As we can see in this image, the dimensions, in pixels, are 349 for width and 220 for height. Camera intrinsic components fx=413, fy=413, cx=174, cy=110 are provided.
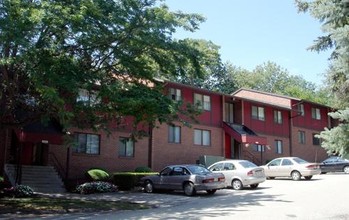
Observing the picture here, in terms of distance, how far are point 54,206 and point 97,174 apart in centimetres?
849

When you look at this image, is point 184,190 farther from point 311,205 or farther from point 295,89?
point 295,89

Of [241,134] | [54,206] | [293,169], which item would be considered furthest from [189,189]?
[241,134]

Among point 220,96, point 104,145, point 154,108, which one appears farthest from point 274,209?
point 220,96

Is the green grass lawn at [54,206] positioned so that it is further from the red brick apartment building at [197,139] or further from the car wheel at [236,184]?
the car wheel at [236,184]

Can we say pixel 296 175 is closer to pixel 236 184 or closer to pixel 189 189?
pixel 236 184

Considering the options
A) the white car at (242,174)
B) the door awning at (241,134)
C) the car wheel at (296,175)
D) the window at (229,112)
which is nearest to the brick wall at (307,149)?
the door awning at (241,134)

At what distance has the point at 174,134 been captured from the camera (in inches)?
1252

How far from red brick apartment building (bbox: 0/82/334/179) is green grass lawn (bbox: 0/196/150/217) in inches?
119

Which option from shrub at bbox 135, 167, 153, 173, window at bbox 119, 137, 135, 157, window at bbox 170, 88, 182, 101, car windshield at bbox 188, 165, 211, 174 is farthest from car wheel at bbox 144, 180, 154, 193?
window at bbox 170, 88, 182, 101

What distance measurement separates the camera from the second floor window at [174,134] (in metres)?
31.4

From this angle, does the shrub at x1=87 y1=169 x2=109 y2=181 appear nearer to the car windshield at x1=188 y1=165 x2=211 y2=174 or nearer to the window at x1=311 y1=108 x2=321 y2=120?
the car windshield at x1=188 y1=165 x2=211 y2=174

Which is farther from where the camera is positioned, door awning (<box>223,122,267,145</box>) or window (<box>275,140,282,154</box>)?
window (<box>275,140,282,154</box>)

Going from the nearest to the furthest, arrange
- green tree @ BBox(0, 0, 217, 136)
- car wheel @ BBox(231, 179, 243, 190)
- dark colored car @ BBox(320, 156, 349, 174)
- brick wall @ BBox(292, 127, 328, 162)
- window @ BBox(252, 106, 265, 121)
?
green tree @ BBox(0, 0, 217, 136) < car wheel @ BBox(231, 179, 243, 190) < dark colored car @ BBox(320, 156, 349, 174) < window @ BBox(252, 106, 265, 121) < brick wall @ BBox(292, 127, 328, 162)

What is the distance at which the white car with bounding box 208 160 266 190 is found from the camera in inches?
869
